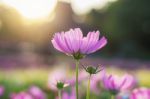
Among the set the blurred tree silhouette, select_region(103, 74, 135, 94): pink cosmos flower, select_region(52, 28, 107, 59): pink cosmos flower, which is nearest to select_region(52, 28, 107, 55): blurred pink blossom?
select_region(52, 28, 107, 59): pink cosmos flower

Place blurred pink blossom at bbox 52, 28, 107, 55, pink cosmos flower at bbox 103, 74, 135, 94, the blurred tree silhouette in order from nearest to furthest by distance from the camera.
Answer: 1. blurred pink blossom at bbox 52, 28, 107, 55
2. pink cosmos flower at bbox 103, 74, 135, 94
3. the blurred tree silhouette

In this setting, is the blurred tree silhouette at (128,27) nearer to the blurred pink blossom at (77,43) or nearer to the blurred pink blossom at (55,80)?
the blurred pink blossom at (55,80)

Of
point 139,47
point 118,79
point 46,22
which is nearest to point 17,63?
point 118,79

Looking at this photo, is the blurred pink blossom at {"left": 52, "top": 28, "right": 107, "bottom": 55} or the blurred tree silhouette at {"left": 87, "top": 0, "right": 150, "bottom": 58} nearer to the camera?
the blurred pink blossom at {"left": 52, "top": 28, "right": 107, "bottom": 55}

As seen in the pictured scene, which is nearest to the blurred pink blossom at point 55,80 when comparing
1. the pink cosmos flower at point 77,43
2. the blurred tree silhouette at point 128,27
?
the pink cosmos flower at point 77,43

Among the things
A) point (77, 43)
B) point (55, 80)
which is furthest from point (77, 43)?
point (55, 80)

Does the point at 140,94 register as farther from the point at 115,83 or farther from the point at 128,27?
the point at 128,27

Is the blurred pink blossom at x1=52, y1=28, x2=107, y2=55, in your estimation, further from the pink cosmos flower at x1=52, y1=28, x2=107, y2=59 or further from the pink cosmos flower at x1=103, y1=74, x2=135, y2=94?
the pink cosmos flower at x1=103, y1=74, x2=135, y2=94

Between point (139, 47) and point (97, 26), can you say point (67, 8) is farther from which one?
point (139, 47)
